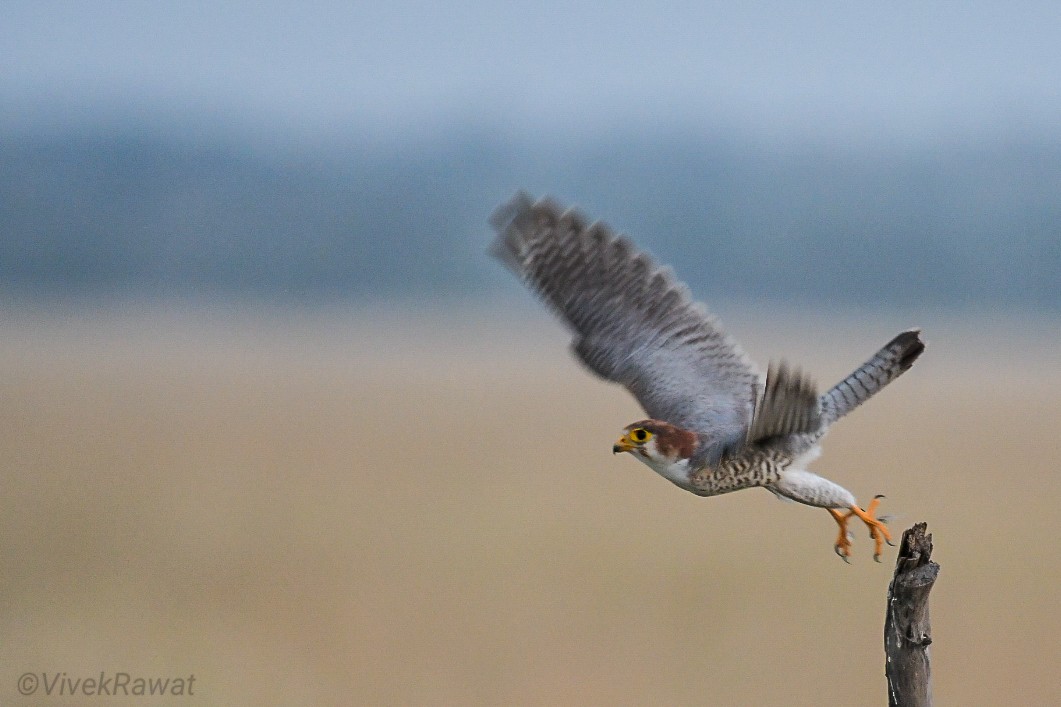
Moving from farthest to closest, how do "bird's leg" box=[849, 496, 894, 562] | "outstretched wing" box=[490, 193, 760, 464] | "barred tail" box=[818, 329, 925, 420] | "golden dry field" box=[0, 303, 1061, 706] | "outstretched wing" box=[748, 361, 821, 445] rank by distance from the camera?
"golden dry field" box=[0, 303, 1061, 706]
"outstretched wing" box=[490, 193, 760, 464]
"barred tail" box=[818, 329, 925, 420]
"bird's leg" box=[849, 496, 894, 562]
"outstretched wing" box=[748, 361, 821, 445]

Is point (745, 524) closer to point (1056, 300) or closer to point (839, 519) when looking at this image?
point (839, 519)

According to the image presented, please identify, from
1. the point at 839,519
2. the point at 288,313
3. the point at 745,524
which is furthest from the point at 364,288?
the point at 839,519

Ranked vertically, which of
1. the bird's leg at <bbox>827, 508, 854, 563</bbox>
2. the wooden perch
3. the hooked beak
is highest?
the hooked beak

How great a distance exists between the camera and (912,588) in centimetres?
587

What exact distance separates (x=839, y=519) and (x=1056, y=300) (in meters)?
190

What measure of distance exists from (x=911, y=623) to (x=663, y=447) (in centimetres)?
→ 157

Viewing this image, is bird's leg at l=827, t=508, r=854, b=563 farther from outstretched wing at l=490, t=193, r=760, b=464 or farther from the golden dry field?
the golden dry field

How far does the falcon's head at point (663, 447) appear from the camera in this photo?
6777 mm

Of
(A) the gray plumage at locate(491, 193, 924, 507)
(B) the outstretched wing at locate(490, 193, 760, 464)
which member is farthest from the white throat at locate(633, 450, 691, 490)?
(B) the outstretched wing at locate(490, 193, 760, 464)

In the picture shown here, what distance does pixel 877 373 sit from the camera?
23.0 ft

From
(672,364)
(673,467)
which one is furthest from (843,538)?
(672,364)

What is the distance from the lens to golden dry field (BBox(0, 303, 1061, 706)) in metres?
18.7
